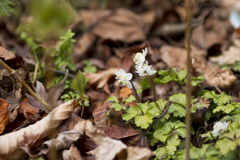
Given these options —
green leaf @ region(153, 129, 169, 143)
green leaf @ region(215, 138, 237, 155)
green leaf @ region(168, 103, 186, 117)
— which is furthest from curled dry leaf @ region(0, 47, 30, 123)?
green leaf @ region(215, 138, 237, 155)

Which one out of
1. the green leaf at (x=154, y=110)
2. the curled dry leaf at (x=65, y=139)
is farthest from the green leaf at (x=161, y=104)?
the curled dry leaf at (x=65, y=139)

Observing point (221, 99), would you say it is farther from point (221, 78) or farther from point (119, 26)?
point (119, 26)

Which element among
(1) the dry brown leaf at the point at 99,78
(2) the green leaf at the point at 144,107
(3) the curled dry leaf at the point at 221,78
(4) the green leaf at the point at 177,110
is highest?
(2) the green leaf at the point at 144,107

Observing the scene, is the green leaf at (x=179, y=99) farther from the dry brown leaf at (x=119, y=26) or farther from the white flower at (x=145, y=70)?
the dry brown leaf at (x=119, y=26)

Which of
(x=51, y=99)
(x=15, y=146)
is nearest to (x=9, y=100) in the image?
(x=51, y=99)

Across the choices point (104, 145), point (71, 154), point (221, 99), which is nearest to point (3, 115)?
point (71, 154)

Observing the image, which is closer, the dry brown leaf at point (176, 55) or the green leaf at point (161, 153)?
the green leaf at point (161, 153)

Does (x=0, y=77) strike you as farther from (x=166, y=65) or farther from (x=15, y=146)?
(x=166, y=65)
